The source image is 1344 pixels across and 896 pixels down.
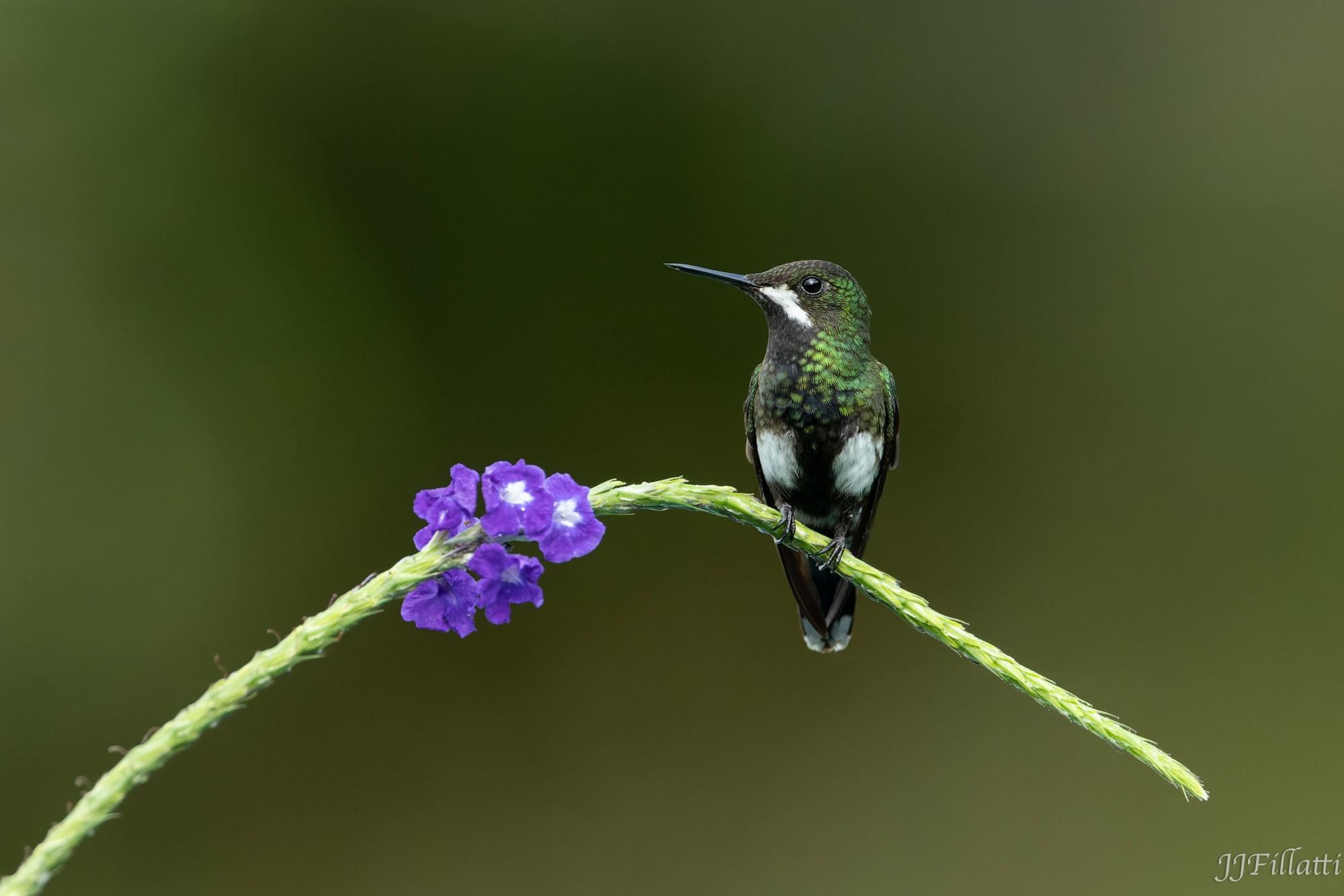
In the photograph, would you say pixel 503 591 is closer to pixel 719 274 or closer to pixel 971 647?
pixel 971 647

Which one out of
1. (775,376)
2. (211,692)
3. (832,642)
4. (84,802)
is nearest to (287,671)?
(211,692)

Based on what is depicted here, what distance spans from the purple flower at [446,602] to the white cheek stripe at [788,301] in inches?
69.3

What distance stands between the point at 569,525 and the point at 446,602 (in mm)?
226

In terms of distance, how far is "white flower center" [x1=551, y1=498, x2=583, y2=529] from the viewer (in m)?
1.36

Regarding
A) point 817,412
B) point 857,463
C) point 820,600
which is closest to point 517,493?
point 817,412

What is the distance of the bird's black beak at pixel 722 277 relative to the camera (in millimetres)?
2902

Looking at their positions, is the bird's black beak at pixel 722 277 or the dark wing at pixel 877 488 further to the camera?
the dark wing at pixel 877 488

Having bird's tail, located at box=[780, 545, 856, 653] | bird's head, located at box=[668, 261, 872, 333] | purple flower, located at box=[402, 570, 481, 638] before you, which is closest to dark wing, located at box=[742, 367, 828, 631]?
bird's tail, located at box=[780, 545, 856, 653]

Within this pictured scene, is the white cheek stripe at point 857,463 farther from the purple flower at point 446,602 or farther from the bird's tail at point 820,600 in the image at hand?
the purple flower at point 446,602

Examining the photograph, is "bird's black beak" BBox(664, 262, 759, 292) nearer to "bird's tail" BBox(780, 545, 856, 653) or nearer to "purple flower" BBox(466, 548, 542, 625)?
"bird's tail" BBox(780, 545, 856, 653)

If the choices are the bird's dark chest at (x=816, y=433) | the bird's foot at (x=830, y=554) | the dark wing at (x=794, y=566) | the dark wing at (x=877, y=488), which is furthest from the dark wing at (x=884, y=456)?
the bird's foot at (x=830, y=554)

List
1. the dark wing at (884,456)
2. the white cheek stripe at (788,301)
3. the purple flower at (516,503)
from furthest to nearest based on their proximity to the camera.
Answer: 1. the dark wing at (884,456)
2. the white cheek stripe at (788,301)
3. the purple flower at (516,503)

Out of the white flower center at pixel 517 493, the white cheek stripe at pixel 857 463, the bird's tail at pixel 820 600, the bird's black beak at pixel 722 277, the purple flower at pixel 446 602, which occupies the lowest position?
the bird's tail at pixel 820 600

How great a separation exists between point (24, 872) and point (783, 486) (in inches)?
88.5
